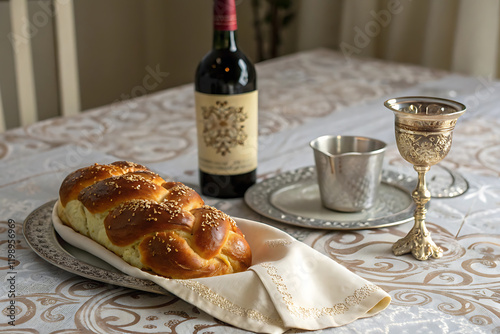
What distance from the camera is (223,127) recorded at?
0.93 metres

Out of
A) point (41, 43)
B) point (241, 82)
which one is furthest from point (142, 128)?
point (41, 43)

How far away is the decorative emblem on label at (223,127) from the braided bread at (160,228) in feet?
0.62

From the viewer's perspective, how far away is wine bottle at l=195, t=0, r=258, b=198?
3.00ft

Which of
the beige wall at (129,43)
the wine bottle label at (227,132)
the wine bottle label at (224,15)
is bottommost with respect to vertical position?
the beige wall at (129,43)

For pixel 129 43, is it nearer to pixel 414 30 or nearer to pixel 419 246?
pixel 414 30

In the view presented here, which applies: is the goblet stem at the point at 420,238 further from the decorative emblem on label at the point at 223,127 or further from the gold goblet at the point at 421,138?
the decorative emblem on label at the point at 223,127

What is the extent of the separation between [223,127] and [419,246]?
34 centimetres

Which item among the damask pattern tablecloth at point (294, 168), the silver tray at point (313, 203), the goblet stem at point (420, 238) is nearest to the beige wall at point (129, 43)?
the damask pattern tablecloth at point (294, 168)

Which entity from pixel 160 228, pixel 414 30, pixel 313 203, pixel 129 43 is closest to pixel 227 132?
pixel 313 203

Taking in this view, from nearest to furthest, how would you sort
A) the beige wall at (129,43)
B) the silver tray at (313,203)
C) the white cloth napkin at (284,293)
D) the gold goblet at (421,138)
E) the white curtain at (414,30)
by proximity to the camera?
the white cloth napkin at (284,293) < the gold goblet at (421,138) < the silver tray at (313,203) < the white curtain at (414,30) < the beige wall at (129,43)

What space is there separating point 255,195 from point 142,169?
201mm

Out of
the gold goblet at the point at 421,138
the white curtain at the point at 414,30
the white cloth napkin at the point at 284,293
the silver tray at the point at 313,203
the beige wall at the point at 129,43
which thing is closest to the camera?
the white cloth napkin at the point at 284,293

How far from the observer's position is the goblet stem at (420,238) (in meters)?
0.77

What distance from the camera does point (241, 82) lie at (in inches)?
36.3
